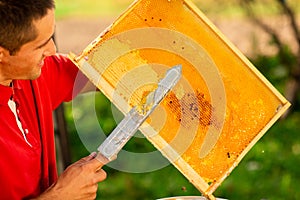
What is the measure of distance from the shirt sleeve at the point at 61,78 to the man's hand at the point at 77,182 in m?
0.32

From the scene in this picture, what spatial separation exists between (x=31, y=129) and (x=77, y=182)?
213mm

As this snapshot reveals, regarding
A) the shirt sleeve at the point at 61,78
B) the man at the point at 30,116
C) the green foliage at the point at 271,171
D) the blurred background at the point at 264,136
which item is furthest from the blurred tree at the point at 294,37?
the man at the point at 30,116

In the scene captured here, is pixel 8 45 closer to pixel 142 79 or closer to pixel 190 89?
pixel 142 79

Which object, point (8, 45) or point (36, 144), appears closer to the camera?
point (8, 45)

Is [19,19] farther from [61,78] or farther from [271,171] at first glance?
[271,171]

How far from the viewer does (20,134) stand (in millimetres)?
1744

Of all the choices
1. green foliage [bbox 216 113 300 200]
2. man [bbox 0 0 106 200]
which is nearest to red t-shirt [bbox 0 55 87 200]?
man [bbox 0 0 106 200]

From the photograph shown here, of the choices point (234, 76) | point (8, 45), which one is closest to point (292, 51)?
point (234, 76)

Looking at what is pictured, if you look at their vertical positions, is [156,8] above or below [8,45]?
below

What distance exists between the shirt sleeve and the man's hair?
0.29 m

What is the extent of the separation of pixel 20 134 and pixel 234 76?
0.56m

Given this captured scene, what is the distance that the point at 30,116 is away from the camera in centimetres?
181

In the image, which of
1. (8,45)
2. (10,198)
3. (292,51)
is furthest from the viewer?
(292,51)

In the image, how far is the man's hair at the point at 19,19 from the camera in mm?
1563
